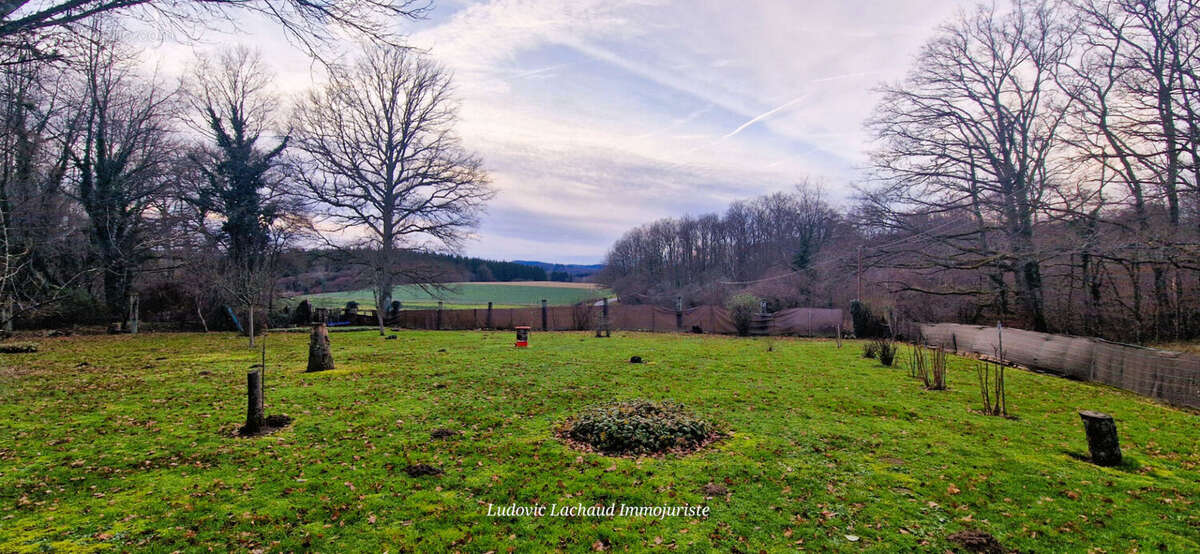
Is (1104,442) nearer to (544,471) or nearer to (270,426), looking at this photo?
(544,471)

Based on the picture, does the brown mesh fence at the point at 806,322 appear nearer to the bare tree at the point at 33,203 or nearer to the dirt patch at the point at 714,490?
the dirt patch at the point at 714,490

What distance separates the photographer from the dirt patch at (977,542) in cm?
344

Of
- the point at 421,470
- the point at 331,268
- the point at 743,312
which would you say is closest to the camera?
the point at 421,470

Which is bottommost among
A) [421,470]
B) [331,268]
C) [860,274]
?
[421,470]

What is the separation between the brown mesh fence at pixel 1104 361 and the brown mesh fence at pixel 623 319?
29.5ft

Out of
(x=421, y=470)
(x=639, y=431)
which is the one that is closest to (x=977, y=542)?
(x=639, y=431)

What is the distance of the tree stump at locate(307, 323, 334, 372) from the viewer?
10250 mm

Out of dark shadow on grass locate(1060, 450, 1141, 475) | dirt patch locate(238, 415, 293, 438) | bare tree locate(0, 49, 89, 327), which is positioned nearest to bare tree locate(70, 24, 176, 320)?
bare tree locate(0, 49, 89, 327)

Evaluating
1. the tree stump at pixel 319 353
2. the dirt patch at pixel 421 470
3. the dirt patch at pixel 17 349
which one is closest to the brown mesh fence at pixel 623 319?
the tree stump at pixel 319 353

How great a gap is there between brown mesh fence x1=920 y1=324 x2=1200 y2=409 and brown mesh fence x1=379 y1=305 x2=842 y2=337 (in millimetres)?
8977

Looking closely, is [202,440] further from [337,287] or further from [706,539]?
[337,287]

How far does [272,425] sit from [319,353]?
14.8 feet

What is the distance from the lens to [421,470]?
4.75m

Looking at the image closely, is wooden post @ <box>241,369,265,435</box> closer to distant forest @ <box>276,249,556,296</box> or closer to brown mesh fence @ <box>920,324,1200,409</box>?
brown mesh fence @ <box>920,324,1200,409</box>
